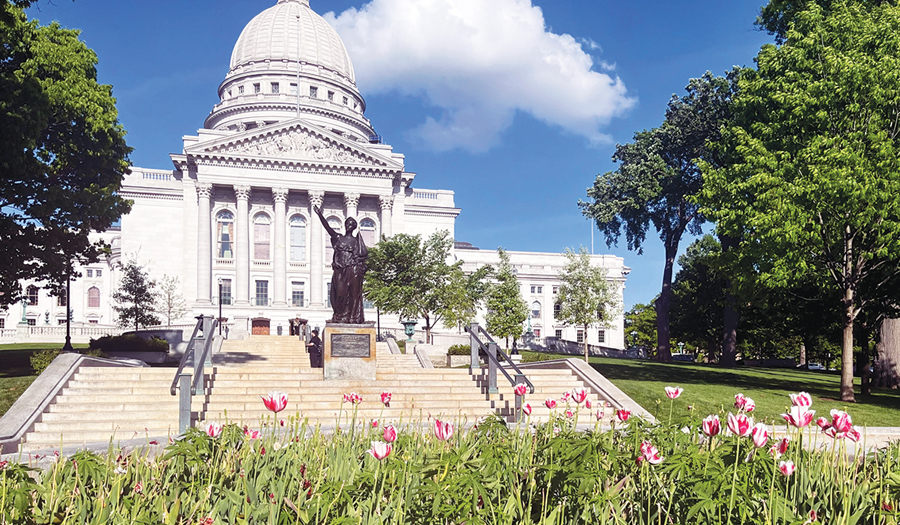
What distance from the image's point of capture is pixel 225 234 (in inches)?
2682

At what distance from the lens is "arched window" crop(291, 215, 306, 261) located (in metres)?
69.4

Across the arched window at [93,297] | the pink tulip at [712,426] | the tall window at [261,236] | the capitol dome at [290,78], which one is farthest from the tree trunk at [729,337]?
the arched window at [93,297]

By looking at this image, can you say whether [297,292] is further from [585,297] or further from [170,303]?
[585,297]

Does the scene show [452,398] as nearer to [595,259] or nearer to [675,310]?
[675,310]

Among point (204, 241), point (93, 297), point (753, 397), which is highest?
point (204, 241)

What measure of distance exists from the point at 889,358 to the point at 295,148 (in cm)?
5762

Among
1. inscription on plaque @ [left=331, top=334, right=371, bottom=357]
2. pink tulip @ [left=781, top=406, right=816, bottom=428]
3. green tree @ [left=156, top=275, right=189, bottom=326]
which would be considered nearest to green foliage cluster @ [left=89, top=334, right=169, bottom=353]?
inscription on plaque @ [left=331, top=334, right=371, bottom=357]

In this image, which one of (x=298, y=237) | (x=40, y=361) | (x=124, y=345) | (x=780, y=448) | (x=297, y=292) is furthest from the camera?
(x=298, y=237)

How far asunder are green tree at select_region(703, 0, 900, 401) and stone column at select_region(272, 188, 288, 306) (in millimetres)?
51684

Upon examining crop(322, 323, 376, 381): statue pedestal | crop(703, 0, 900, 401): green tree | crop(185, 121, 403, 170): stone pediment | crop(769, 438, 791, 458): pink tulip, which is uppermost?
crop(185, 121, 403, 170): stone pediment

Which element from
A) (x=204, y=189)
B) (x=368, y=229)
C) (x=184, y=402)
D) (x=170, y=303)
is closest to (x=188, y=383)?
(x=184, y=402)

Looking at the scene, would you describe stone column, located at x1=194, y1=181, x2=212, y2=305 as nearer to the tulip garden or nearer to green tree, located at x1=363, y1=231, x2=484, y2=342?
green tree, located at x1=363, y1=231, x2=484, y2=342

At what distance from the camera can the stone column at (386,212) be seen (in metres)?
69.8

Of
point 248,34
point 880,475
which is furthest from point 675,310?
point 248,34
